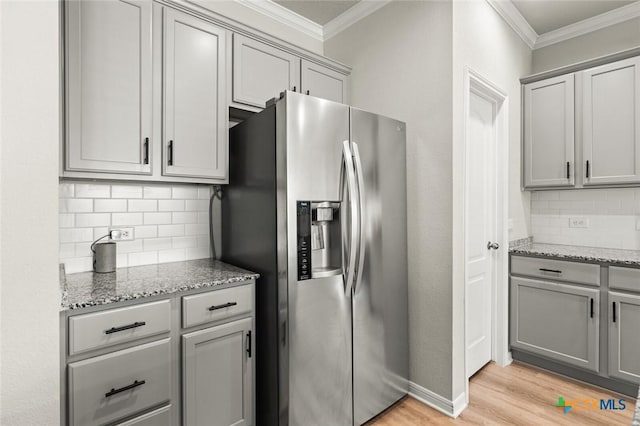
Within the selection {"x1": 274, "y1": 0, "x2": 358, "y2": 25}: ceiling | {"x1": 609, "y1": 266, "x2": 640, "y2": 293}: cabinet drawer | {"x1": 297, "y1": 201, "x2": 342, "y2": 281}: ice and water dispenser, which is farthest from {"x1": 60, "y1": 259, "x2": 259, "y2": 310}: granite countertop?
{"x1": 609, "y1": 266, "x2": 640, "y2": 293}: cabinet drawer

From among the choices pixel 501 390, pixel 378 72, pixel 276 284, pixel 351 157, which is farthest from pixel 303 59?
pixel 501 390

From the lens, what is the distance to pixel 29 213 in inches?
42.7

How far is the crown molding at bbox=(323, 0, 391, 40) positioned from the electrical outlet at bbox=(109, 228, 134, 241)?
240 centimetres

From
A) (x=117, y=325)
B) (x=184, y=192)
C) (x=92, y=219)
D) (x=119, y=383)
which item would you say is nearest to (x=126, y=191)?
(x=92, y=219)

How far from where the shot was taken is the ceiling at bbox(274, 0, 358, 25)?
8.86 feet

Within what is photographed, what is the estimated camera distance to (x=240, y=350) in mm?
1803

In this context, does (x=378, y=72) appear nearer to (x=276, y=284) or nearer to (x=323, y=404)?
(x=276, y=284)

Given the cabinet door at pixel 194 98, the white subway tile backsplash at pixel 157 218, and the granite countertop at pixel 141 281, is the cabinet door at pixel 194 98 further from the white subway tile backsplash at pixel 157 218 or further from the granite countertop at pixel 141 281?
the granite countertop at pixel 141 281

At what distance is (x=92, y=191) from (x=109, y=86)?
2.12ft

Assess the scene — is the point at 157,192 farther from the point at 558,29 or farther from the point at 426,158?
the point at 558,29

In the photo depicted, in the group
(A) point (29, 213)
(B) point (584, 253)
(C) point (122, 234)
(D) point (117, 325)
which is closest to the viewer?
(A) point (29, 213)

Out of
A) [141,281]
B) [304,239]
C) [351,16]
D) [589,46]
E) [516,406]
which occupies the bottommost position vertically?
[516,406]

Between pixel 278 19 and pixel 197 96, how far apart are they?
4.25 feet

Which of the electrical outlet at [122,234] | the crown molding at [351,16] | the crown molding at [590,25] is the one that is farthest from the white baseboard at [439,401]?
the crown molding at [590,25]
